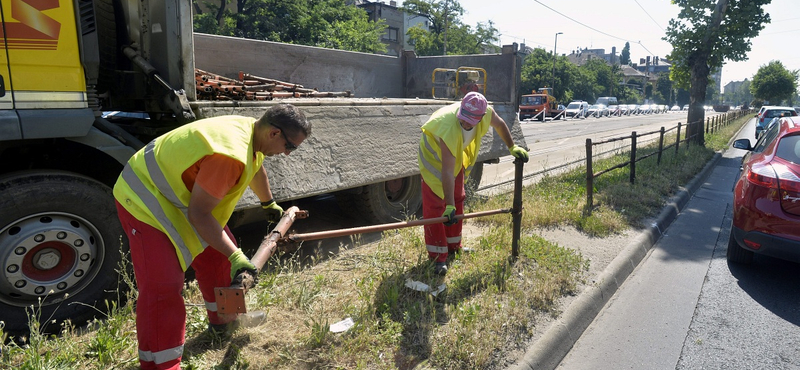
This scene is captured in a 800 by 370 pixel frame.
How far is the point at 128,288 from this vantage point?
354cm

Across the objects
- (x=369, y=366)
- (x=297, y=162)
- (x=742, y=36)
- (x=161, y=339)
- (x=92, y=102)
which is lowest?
(x=369, y=366)

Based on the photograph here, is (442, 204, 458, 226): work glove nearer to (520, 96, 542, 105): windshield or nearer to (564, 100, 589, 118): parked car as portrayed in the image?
(520, 96, 542, 105): windshield

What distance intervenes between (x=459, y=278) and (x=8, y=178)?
3.01 m

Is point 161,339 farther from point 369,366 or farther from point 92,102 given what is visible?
point 92,102

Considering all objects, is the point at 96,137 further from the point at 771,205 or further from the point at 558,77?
the point at 558,77

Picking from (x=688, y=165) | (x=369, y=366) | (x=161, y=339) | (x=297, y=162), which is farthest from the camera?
(x=688, y=165)

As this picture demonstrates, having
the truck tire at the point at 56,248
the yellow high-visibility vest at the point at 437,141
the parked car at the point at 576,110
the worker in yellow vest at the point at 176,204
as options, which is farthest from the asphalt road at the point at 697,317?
the parked car at the point at 576,110

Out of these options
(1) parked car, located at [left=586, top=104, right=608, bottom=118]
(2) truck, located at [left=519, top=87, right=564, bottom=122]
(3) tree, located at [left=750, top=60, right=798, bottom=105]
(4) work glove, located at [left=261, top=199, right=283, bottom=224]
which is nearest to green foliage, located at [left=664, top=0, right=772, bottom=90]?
(4) work glove, located at [left=261, top=199, right=283, bottom=224]

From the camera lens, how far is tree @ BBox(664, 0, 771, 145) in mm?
14633

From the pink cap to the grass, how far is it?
1192 mm

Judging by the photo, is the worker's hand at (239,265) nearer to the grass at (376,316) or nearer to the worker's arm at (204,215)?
the worker's arm at (204,215)

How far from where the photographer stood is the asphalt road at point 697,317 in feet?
11.1

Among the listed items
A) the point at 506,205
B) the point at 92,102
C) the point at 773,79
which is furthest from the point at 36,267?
the point at 773,79

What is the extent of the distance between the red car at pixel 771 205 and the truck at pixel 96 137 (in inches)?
130
